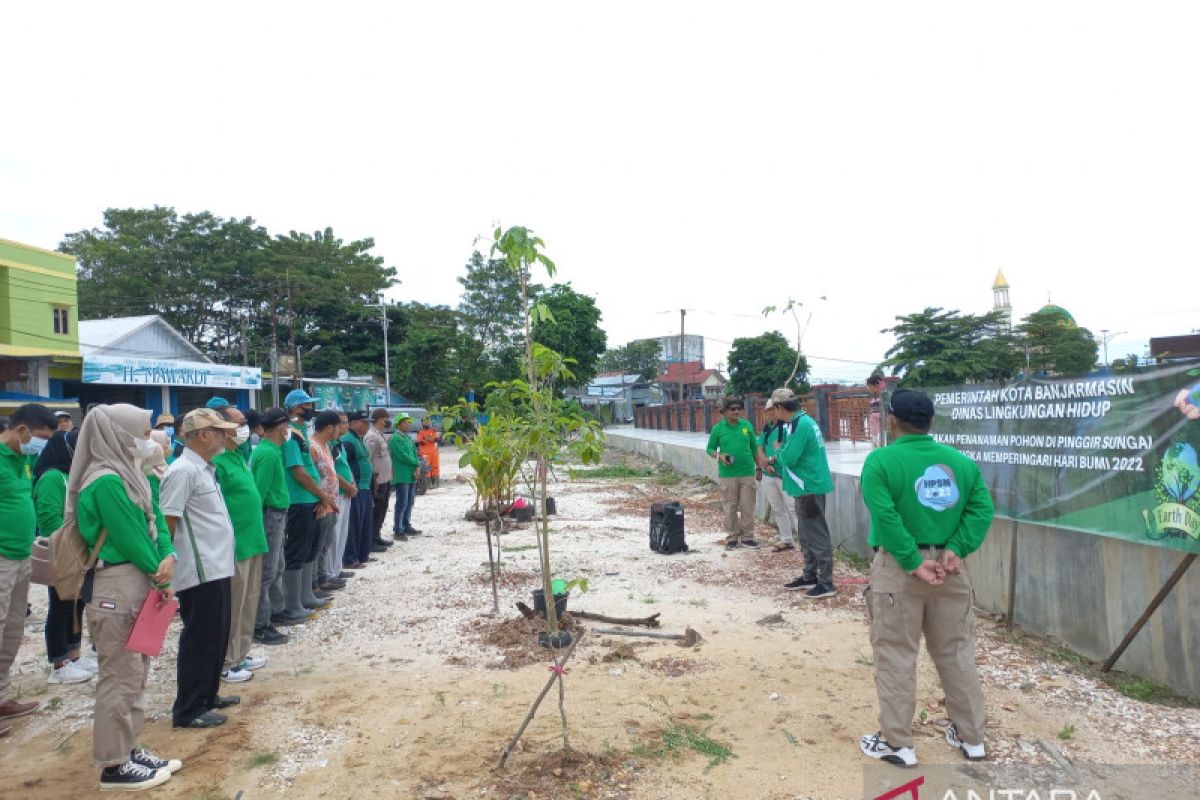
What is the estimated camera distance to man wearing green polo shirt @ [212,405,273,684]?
14.7 ft

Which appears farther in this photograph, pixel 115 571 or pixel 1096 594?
pixel 1096 594

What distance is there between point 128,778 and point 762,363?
42061 millimetres

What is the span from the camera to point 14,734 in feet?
13.0

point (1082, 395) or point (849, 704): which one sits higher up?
point (1082, 395)

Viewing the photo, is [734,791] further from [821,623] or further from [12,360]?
[12,360]

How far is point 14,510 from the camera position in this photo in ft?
13.3

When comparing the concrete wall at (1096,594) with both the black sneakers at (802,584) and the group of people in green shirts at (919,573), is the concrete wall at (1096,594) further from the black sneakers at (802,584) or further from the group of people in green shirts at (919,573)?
the group of people in green shirts at (919,573)

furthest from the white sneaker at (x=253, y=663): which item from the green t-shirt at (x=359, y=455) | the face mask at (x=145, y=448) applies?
the green t-shirt at (x=359, y=455)

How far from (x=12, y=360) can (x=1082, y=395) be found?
2880cm

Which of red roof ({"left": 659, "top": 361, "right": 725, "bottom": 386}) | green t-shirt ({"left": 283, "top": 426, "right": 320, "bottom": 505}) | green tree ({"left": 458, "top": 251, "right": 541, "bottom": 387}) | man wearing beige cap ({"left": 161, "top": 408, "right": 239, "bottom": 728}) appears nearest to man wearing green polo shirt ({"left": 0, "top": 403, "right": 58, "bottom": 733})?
man wearing beige cap ({"left": 161, "top": 408, "right": 239, "bottom": 728})

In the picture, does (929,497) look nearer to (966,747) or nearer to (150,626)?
(966,747)

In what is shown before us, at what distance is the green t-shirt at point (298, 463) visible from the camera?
5652 millimetres

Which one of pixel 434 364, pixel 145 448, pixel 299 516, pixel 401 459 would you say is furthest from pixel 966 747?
pixel 434 364

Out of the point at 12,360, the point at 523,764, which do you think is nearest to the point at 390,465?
the point at 523,764
